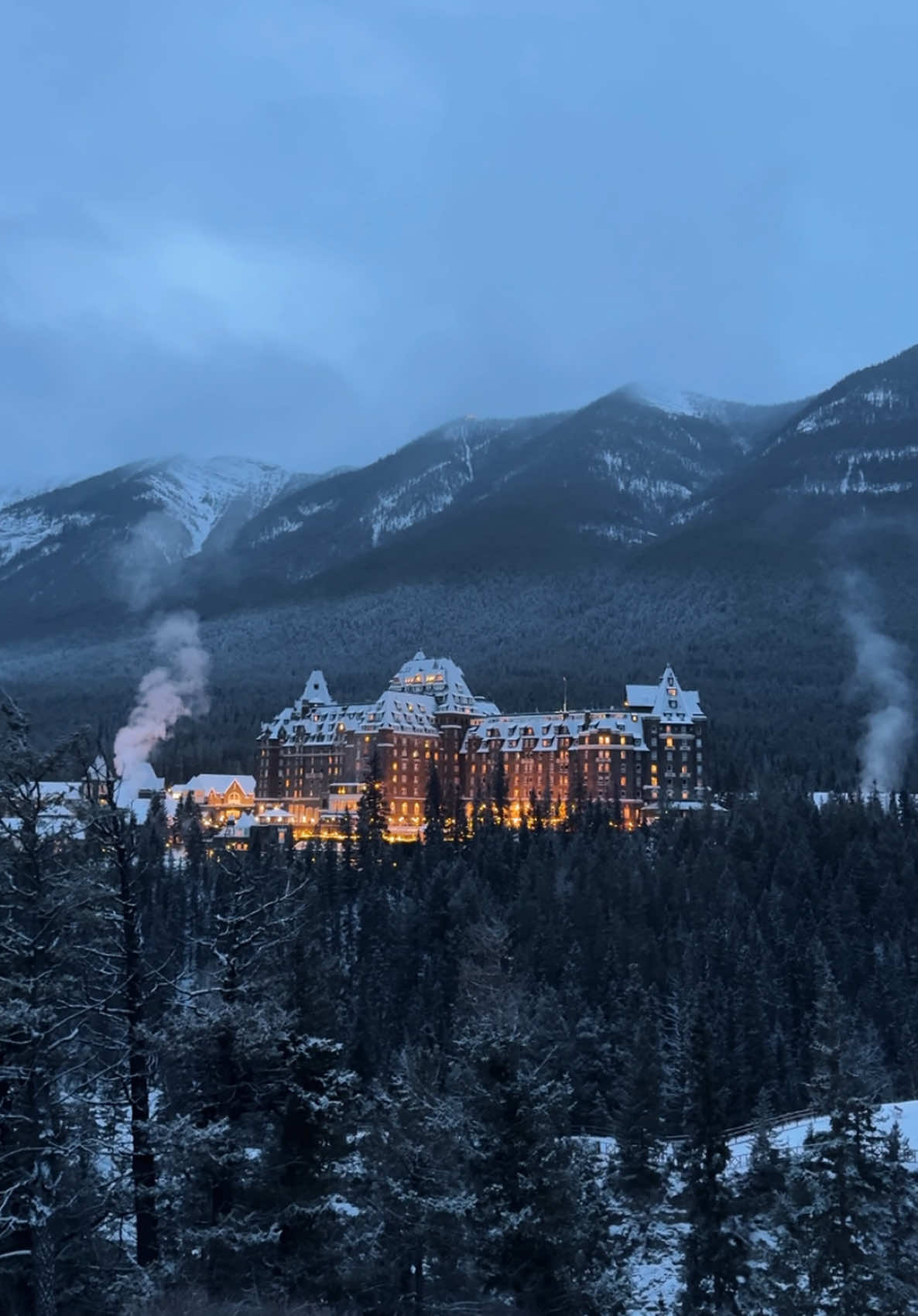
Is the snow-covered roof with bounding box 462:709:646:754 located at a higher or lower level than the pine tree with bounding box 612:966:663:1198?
higher

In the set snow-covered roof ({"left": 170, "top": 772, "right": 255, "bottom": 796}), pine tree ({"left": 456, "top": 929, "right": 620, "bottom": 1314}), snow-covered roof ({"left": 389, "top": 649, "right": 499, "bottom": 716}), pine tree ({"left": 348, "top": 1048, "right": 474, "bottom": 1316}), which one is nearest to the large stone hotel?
snow-covered roof ({"left": 389, "top": 649, "right": 499, "bottom": 716})

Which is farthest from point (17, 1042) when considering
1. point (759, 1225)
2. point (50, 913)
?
point (759, 1225)

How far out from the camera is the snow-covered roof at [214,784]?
181250 mm

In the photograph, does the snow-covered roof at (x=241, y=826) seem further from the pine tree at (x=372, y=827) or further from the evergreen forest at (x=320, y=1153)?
the evergreen forest at (x=320, y=1153)

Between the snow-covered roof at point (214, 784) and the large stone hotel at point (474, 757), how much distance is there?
251 centimetres

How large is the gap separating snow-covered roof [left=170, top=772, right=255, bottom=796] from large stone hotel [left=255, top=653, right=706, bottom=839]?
2.51 m

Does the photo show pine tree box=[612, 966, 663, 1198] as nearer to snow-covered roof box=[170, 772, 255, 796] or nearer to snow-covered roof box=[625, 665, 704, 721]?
snow-covered roof box=[625, 665, 704, 721]

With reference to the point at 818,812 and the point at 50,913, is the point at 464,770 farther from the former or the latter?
the point at 50,913

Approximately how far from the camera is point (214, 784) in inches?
7229

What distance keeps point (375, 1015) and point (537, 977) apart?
13257 millimetres

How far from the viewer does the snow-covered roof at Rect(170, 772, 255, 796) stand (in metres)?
181

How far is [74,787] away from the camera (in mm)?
22359

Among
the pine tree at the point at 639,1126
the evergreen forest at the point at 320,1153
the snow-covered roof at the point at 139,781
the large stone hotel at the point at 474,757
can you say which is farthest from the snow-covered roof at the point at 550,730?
the pine tree at the point at 639,1126

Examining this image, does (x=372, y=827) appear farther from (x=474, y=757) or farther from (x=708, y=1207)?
(x=708, y=1207)
